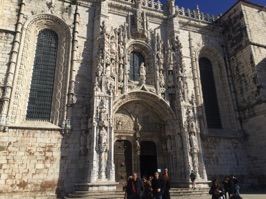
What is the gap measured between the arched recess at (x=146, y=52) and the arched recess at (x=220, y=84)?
3525 millimetres

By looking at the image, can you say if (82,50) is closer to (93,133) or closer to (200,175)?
(93,133)

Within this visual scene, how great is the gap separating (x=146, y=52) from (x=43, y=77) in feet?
22.8

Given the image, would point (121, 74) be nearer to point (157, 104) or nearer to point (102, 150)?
point (157, 104)

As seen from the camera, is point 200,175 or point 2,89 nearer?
point 2,89

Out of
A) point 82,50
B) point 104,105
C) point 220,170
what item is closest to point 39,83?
point 82,50

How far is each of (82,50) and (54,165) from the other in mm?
6916

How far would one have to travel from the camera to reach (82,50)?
556 inches

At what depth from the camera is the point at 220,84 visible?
57.4 ft

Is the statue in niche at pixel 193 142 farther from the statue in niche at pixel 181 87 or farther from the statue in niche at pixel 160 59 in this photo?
the statue in niche at pixel 160 59

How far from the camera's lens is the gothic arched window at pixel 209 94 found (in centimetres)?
1636

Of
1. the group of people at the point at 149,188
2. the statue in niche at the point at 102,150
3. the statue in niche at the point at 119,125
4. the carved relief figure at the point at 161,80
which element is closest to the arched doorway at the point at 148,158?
the statue in niche at the point at 119,125

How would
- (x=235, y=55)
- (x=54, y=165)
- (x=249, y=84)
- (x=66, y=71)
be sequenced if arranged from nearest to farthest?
(x=54, y=165) → (x=66, y=71) → (x=249, y=84) → (x=235, y=55)

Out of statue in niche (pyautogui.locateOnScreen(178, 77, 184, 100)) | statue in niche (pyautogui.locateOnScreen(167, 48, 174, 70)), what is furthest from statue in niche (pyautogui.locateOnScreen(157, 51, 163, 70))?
statue in niche (pyautogui.locateOnScreen(178, 77, 184, 100))

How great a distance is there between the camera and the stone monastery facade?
1134 cm
